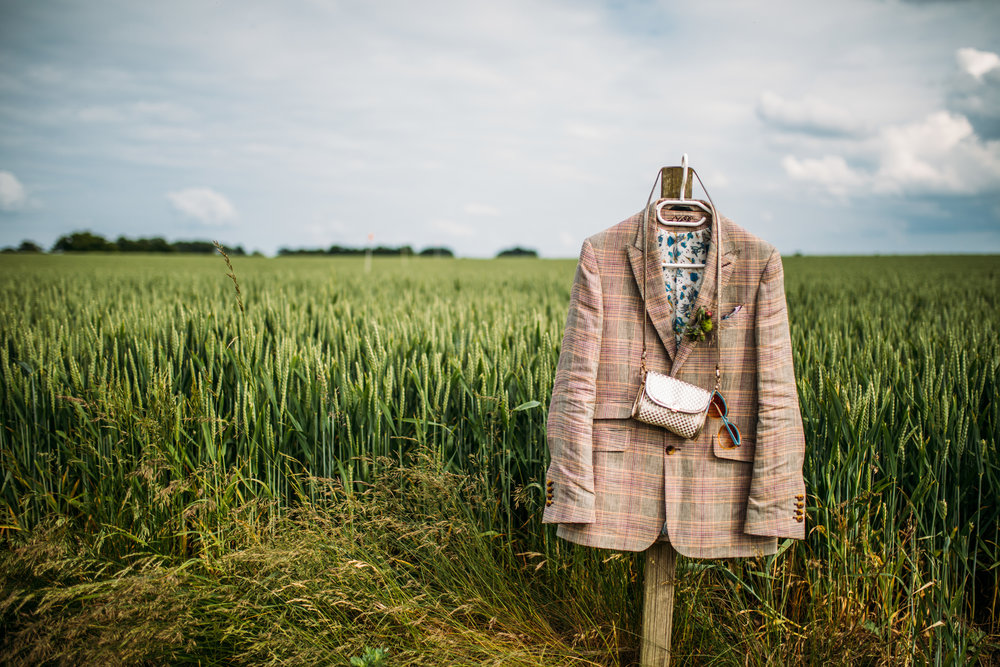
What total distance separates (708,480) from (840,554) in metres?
0.82

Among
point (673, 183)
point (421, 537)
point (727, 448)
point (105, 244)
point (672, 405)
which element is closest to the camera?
point (672, 405)

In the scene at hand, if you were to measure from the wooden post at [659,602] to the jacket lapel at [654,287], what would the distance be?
22 centimetres

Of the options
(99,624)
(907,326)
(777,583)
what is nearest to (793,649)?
(777,583)

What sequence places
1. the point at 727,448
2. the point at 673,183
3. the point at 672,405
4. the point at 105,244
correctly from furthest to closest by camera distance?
the point at 105,244 → the point at 673,183 → the point at 727,448 → the point at 672,405

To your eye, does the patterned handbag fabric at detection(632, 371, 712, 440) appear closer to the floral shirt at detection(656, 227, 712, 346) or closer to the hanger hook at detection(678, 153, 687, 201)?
the floral shirt at detection(656, 227, 712, 346)

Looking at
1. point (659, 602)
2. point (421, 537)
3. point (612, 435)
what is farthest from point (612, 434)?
point (421, 537)

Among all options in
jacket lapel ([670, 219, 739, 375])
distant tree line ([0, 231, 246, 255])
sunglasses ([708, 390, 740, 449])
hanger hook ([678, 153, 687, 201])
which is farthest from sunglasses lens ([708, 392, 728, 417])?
distant tree line ([0, 231, 246, 255])

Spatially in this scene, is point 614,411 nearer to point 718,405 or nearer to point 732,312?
point 718,405

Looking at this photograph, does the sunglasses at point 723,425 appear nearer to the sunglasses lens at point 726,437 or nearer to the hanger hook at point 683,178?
the sunglasses lens at point 726,437

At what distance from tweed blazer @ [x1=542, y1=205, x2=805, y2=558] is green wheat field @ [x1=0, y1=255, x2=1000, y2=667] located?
1.61ft

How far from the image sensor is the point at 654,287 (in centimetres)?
164

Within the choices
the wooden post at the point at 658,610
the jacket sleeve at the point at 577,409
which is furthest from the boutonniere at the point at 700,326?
the wooden post at the point at 658,610

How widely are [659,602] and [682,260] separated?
1.06 meters

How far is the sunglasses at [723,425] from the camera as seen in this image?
1610 millimetres
